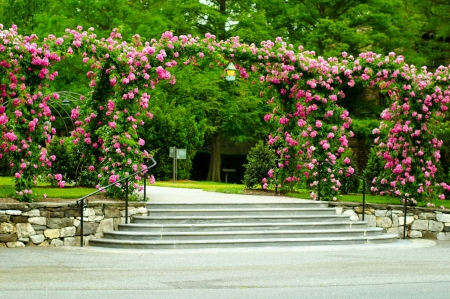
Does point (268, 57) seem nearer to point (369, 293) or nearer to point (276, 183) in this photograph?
point (276, 183)

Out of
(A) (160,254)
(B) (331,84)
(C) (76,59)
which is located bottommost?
(A) (160,254)

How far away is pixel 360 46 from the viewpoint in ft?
111

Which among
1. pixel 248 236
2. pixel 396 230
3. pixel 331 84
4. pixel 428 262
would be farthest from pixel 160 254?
pixel 331 84

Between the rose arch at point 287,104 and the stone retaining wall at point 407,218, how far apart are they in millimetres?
546

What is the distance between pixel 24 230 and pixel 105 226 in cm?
173

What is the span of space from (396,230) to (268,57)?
215 inches

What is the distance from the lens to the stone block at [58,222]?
15672 millimetres

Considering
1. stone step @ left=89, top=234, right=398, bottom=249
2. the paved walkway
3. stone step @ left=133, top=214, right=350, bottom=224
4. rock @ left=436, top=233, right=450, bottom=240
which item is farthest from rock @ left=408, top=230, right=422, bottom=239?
the paved walkway

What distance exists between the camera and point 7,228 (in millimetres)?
15305

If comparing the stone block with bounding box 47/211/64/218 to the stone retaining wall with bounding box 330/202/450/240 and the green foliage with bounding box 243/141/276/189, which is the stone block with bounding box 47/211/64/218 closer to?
the stone retaining wall with bounding box 330/202/450/240

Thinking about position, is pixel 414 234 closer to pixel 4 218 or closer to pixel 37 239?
pixel 37 239

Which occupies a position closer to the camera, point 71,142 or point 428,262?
point 428,262

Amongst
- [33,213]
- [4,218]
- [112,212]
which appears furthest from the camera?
[112,212]

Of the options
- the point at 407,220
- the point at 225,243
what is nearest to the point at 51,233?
the point at 225,243
